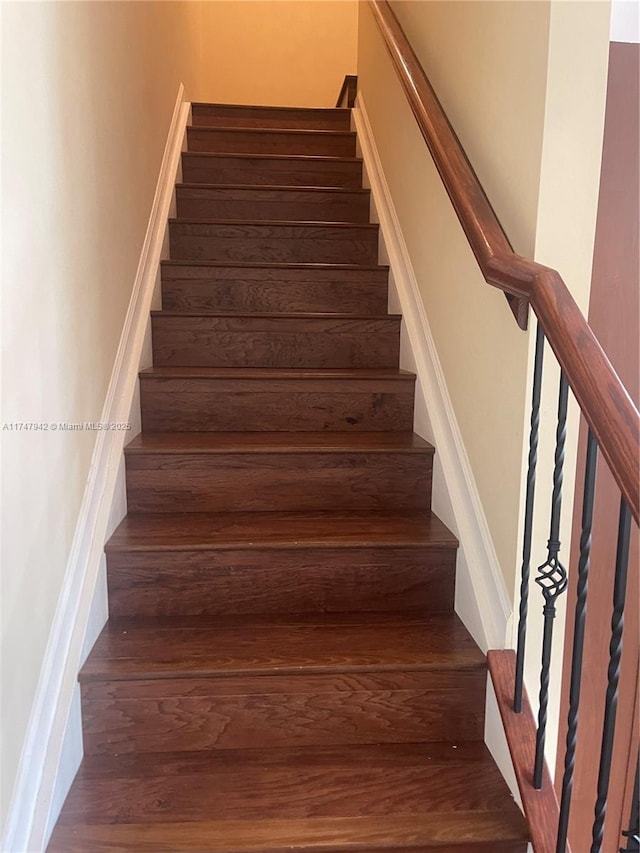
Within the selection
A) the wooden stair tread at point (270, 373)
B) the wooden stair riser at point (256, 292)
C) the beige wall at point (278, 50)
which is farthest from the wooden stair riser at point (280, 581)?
the beige wall at point (278, 50)

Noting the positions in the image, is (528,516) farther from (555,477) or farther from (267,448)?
(267,448)

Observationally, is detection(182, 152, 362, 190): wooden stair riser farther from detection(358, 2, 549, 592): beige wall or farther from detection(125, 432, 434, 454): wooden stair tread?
detection(125, 432, 434, 454): wooden stair tread

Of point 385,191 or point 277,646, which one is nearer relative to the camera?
point 277,646

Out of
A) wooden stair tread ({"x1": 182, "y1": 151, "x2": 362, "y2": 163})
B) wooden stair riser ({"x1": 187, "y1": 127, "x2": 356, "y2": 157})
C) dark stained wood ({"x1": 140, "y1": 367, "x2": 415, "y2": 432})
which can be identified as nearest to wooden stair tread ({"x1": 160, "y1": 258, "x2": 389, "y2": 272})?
dark stained wood ({"x1": 140, "y1": 367, "x2": 415, "y2": 432})

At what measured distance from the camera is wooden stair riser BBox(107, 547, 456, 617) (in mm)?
1548

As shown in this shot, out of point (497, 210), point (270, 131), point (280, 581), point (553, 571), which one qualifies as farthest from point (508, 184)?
point (270, 131)

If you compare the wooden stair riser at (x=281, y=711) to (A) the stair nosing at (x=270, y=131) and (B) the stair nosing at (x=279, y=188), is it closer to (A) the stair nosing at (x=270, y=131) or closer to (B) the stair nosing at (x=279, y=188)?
(B) the stair nosing at (x=279, y=188)

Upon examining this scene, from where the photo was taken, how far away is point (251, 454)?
1799 millimetres

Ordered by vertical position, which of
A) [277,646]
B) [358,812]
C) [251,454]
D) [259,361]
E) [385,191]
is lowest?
[358,812]

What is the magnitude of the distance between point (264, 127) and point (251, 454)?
102 inches

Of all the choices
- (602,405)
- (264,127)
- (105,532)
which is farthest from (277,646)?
(264,127)

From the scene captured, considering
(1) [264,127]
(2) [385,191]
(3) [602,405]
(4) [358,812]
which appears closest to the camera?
(3) [602,405]

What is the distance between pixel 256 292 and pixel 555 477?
5.47ft

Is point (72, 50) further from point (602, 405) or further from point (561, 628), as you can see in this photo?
point (561, 628)
